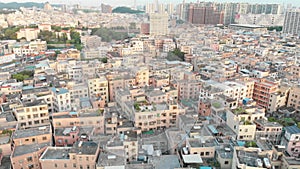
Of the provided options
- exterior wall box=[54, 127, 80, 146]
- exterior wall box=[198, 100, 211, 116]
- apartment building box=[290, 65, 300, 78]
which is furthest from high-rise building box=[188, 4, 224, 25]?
exterior wall box=[54, 127, 80, 146]

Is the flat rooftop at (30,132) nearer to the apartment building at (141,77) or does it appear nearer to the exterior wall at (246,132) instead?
the exterior wall at (246,132)

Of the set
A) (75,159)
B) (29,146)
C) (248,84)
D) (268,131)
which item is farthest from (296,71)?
(29,146)

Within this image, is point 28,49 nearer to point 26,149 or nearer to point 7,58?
point 7,58

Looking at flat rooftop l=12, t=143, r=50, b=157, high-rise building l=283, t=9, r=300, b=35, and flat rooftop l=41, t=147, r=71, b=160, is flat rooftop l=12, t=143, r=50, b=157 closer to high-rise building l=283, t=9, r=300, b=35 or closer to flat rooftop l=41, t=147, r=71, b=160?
flat rooftop l=41, t=147, r=71, b=160

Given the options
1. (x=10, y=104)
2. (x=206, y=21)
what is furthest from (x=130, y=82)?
(x=206, y=21)

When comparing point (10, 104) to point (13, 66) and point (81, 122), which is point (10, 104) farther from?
point (13, 66)

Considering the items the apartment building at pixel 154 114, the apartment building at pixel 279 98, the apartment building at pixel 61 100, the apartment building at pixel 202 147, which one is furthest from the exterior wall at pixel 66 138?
the apartment building at pixel 279 98
